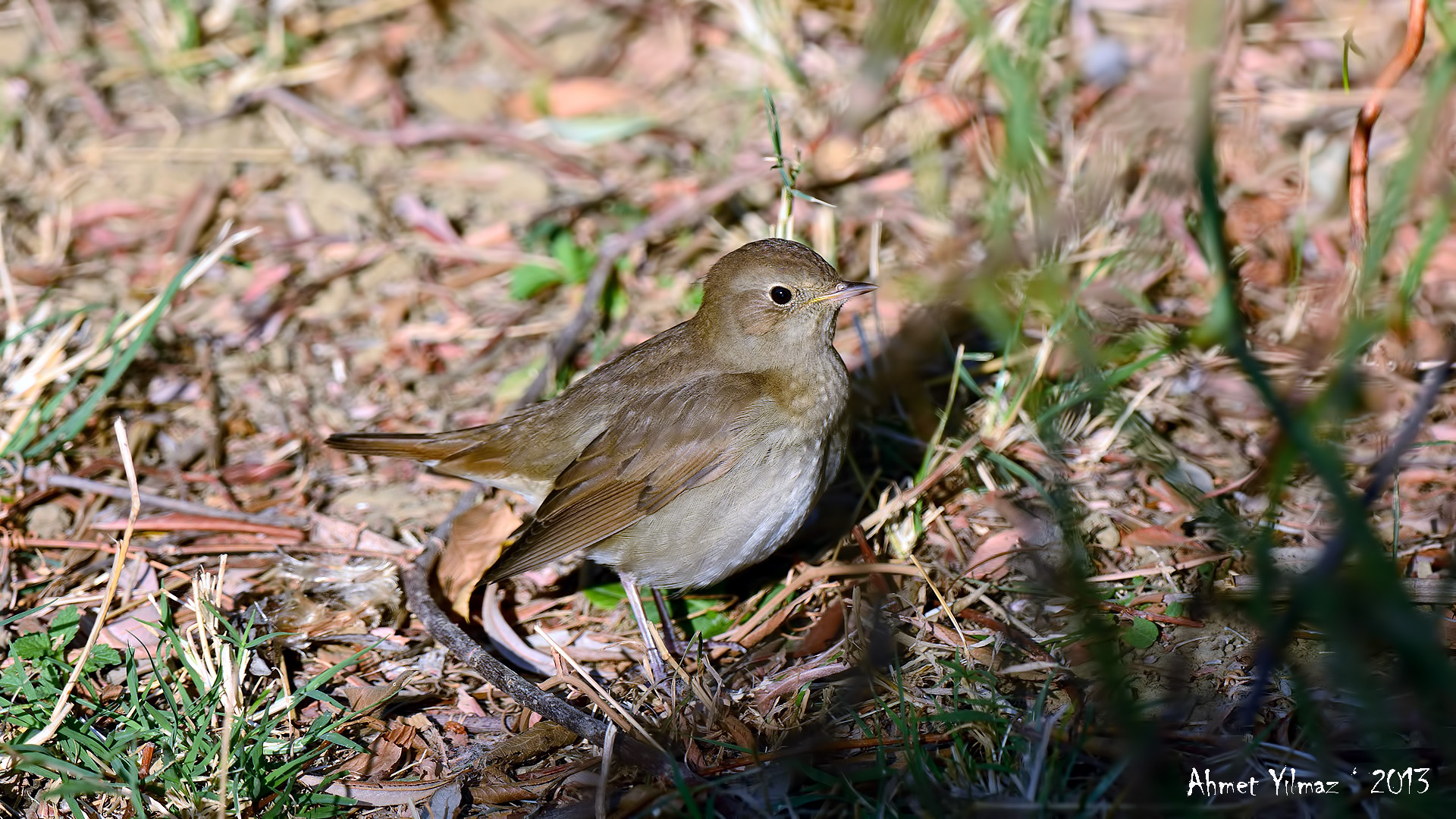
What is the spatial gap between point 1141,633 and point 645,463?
1829 millimetres

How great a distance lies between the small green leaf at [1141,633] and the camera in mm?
3830

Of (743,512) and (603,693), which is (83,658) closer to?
(603,693)

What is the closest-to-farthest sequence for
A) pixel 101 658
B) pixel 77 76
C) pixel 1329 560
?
pixel 1329 560 < pixel 101 658 < pixel 77 76

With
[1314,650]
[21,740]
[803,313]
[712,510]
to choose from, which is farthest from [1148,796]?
[21,740]

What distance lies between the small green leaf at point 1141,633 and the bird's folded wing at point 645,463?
4.74 ft

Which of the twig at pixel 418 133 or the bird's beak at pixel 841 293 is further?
the twig at pixel 418 133

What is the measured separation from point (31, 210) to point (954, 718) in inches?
225

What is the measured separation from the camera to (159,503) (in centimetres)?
481

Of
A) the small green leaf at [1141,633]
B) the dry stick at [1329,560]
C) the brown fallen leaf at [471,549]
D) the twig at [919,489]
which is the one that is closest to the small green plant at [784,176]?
the twig at [919,489]

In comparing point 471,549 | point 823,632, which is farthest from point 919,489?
point 471,549

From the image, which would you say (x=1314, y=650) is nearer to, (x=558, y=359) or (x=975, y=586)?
(x=975, y=586)

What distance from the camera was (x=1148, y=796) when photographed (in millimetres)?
2861

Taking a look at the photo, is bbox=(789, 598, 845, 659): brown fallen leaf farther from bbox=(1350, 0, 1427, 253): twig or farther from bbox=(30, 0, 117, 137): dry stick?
bbox=(30, 0, 117, 137): dry stick

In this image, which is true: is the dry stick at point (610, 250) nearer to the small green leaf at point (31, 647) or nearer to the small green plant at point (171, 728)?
the small green plant at point (171, 728)
